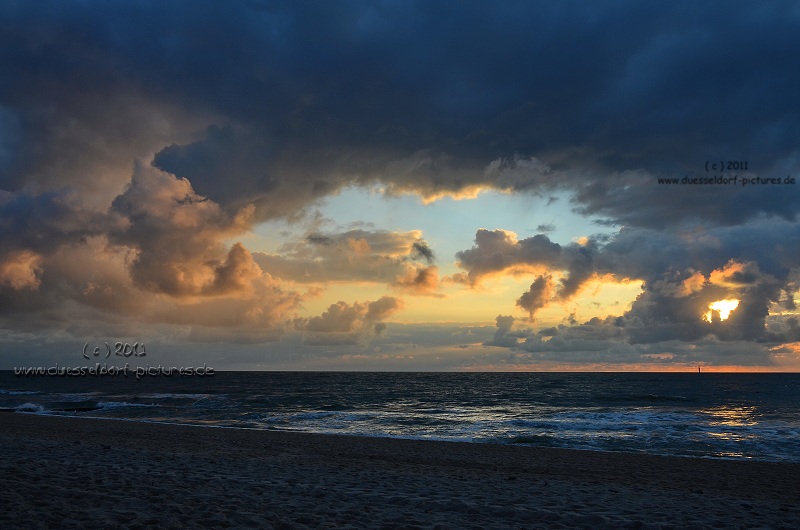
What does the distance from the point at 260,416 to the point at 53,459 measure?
29.5m

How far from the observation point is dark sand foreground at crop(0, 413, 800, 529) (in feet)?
32.3

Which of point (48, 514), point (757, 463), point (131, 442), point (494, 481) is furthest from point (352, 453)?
point (757, 463)

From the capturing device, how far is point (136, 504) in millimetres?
10156

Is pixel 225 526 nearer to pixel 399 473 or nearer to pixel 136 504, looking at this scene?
pixel 136 504

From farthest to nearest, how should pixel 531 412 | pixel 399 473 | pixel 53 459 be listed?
pixel 531 412 → pixel 399 473 → pixel 53 459

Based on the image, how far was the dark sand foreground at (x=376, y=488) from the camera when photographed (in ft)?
32.3

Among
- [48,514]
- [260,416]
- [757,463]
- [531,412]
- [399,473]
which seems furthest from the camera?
[531,412]

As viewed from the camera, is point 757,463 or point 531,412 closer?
point 757,463

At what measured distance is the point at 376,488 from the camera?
44.7ft

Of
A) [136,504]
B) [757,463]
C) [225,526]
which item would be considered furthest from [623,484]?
[136,504]

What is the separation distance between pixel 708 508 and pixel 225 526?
11.4m

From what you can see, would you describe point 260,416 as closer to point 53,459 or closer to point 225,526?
point 53,459

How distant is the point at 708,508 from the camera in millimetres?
12727

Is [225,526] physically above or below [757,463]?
above
